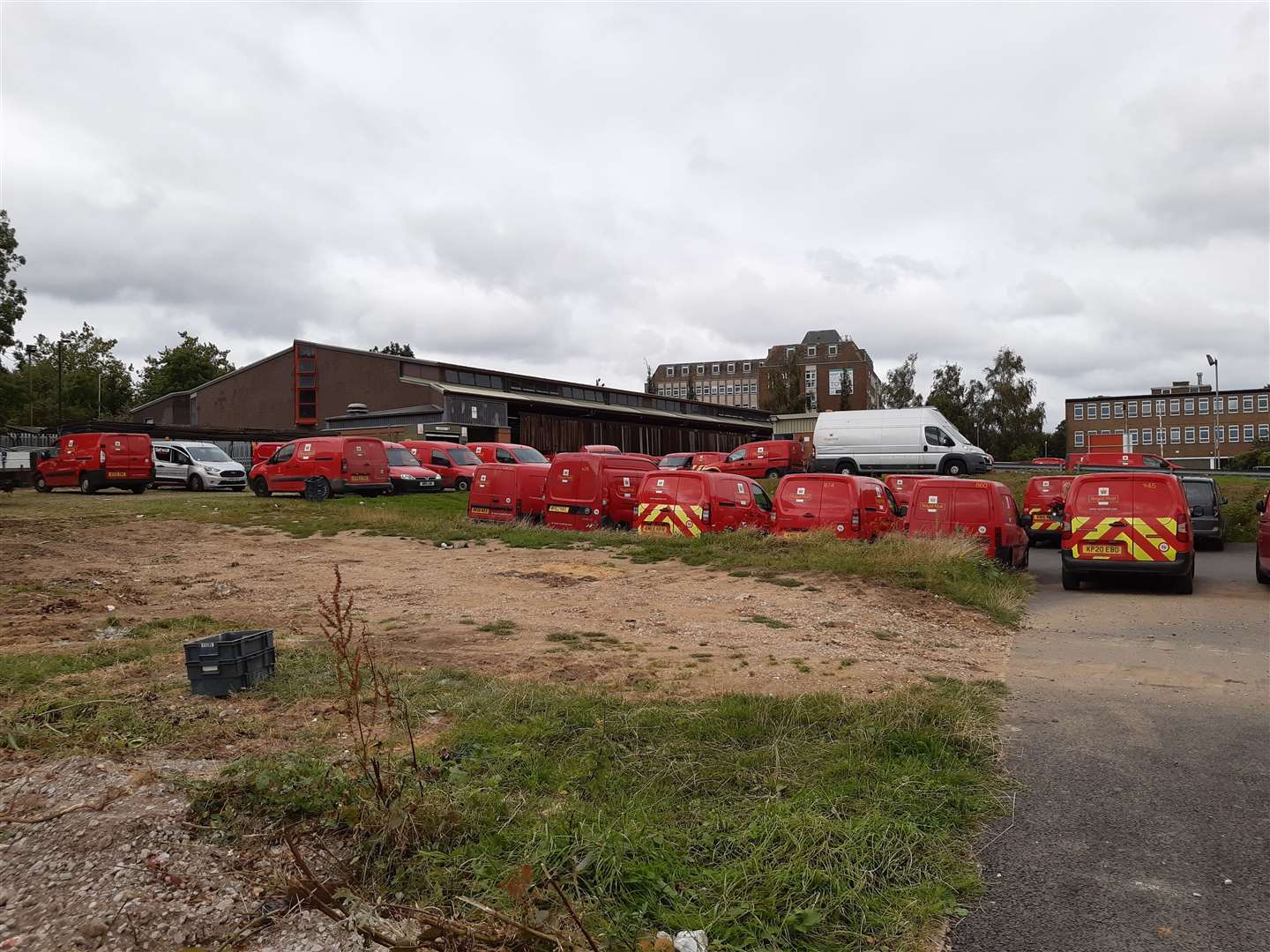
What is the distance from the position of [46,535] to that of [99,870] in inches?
566

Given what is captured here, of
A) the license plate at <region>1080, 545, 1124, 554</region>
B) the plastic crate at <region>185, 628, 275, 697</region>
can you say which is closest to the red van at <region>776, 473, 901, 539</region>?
the license plate at <region>1080, 545, 1124, 554</region>

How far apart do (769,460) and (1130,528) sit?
791 inches

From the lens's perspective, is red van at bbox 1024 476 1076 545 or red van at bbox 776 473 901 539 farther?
red van at bbox 1024 476 1076 545

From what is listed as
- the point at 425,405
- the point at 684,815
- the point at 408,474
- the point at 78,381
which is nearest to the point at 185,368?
the point at 78,381

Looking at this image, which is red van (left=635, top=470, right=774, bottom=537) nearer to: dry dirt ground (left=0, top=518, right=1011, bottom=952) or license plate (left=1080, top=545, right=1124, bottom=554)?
dry dirt ground (left=0, top=518, right=1011, bottom=952)

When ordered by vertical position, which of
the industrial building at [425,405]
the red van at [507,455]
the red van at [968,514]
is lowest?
the red van at [968,514]

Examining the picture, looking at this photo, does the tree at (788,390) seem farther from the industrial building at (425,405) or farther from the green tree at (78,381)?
the green tree at (78,381)

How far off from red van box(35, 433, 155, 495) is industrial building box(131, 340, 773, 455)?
1710 centimetres

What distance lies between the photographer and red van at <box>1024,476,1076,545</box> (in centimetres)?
2152

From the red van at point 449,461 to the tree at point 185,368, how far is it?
64.4 metres

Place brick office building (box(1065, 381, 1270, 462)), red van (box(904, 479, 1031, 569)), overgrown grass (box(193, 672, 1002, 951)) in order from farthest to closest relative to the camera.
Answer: brick office building (box(1065, 381, 1270, 462)), red van (box(904, 479, 1031, 569)), overgrown grass (box(193, 672, 1002, 951))

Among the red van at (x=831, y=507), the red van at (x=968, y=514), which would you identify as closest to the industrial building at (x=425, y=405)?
the red van at (x=831, y=507)

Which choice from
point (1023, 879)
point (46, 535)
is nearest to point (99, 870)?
point (1023, 879)

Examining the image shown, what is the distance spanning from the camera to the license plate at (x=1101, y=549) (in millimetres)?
13453
